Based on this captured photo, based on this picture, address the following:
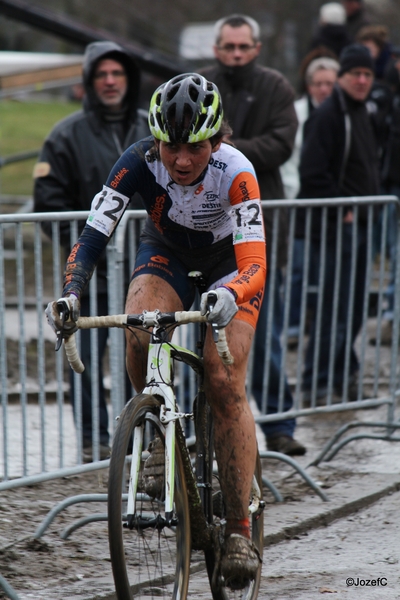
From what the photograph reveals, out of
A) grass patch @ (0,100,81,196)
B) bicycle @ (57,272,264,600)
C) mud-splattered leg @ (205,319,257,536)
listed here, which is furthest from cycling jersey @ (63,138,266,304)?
grass patch @ (0,100,81,196)

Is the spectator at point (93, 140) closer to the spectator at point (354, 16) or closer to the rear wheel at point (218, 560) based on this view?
the rear wheel at point (218, 560)

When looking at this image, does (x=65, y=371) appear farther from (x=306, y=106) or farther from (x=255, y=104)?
(x=306, y=106)

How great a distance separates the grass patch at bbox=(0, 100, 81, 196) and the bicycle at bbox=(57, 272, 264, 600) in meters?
13.9

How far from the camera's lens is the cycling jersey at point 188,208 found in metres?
4.12

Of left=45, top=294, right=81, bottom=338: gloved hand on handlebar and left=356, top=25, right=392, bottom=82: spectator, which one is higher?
left=356, top=25, right=392, bottom=82: spectator

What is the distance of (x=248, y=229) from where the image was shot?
4.15m

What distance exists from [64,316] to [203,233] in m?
0.96

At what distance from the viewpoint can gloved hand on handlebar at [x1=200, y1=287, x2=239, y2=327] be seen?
3.62 meters

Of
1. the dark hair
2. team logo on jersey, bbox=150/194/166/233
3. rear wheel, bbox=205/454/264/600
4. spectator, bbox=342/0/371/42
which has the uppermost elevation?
spectator, bbox=342/0/371/42

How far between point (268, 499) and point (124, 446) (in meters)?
2.58

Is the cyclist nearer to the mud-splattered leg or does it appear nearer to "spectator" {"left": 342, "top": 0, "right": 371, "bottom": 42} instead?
the mud-splattered leg

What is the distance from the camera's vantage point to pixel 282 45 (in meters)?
22.1

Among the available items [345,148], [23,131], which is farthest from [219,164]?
[23,131]

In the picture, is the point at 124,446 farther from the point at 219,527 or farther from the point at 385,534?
the point at 385,534
